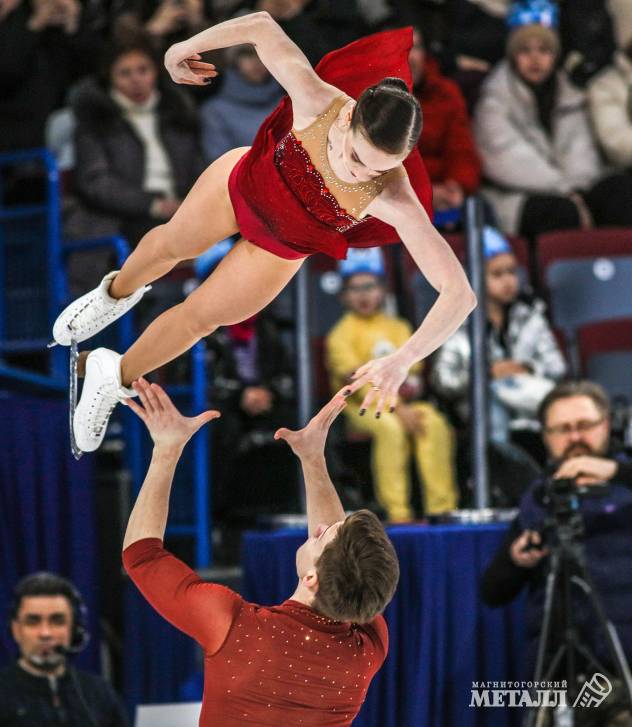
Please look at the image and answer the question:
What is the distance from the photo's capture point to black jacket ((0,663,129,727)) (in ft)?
15.5

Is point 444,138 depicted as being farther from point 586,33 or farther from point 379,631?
point 379,631

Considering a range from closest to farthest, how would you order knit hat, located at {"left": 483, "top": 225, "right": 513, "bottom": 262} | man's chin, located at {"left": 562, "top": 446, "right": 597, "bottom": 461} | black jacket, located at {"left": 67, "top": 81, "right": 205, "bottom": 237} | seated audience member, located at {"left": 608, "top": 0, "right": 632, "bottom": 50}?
man's chin, located at {"left": 562, "top": 446, "right": 597, "bottom": 461}, knit hat, located at {"left": 483, "top": 225, "right": 513, "bottom": 262}, black jacket, located at {"left": 67, "top": 81, "right": 205, "bottom": 237}, seated audience member, located at {"left": 608, "top": 0, "right": 632, "bottom": 50}

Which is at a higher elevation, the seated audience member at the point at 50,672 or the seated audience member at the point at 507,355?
the seated audience member at the point at 507,355

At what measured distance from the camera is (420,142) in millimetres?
6004

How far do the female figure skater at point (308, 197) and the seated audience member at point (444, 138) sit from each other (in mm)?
2642

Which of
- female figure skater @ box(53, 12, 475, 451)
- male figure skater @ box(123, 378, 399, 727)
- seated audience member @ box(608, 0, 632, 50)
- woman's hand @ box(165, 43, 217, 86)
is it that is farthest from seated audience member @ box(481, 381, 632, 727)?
seated audience member @ box(608, 0, 632, 50)

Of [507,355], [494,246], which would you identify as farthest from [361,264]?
[507,355]

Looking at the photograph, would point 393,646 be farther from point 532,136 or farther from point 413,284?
point 532,136

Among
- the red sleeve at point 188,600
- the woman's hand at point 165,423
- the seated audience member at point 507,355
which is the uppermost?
the seated audience member at point 507,355

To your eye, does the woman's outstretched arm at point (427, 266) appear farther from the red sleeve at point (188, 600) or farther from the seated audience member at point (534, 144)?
the seated audience member at point (534, 144)

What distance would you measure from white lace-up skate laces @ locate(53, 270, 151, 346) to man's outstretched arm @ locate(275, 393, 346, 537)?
549mm

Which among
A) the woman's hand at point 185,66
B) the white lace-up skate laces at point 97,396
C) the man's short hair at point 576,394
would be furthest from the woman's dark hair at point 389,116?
the man's short hair at point 576,394

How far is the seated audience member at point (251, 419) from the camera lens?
5617 millimetres

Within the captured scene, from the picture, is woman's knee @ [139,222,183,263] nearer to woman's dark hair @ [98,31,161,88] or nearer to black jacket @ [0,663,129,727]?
black jacket @ [0,663,129,727]
